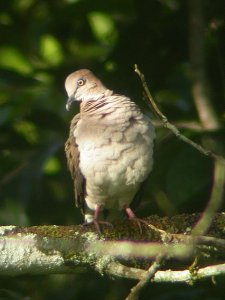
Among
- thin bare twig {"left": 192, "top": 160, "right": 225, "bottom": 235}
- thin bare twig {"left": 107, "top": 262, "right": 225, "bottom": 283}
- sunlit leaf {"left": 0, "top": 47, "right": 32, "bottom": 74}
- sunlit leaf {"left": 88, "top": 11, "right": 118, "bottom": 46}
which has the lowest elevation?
thin bare twig {"left": 107, "top": 262, "right": 225, "bottom": 283}

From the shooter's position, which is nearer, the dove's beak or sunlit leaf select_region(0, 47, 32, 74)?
the dove's beak

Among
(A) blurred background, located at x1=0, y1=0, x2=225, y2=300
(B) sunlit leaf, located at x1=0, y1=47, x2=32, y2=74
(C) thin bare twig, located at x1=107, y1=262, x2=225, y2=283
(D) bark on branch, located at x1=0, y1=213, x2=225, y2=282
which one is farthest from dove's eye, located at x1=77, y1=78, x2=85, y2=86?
(C) thin bare twig, located at x1=107, y1=262, x2=225, y2=283

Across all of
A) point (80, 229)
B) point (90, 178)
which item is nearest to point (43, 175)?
point (90, 178)

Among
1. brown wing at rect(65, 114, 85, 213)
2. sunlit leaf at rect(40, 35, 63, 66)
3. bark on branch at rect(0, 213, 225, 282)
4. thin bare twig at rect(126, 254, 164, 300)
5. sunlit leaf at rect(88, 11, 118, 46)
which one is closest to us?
thin bare twig at rect(126, 254, 164, 300)

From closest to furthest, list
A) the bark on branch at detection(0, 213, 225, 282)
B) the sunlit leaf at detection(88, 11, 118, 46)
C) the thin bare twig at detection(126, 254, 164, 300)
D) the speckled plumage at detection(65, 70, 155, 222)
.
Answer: the thin bare twig at detection(126, 254, 164, 300) → the bark on branch at detection(0, 213, 225, 282) → the speckled plumage at detection(65, 70, 155, 222) → the sunlit leaf at detection(88, 11, 118, 46)

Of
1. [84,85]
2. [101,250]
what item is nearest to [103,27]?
[84,85]

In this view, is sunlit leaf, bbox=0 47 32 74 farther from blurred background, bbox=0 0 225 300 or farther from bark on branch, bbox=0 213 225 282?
bark on branch, bbox=0 213 225 282

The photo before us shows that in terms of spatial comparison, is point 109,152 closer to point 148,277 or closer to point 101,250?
point 101,250

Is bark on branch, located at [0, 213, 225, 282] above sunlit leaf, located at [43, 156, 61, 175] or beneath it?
beneath
